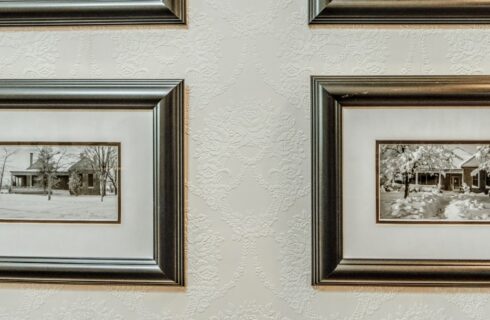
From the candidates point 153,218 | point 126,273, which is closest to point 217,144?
point 153,218

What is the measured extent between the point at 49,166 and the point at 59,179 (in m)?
0.03

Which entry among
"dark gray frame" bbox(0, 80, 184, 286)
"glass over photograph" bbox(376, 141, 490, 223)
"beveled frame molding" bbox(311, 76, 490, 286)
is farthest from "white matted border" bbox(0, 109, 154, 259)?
"glass over photograph" bbox(376, 141, 490, 223)

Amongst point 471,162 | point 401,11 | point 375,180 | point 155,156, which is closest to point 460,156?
point 471,162

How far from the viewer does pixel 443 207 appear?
2.46 feet

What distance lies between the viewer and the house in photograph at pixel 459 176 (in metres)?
0.75

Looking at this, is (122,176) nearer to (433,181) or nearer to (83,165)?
(83,165)

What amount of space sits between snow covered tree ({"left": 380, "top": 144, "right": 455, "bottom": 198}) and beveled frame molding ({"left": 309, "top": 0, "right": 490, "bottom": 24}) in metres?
0.21

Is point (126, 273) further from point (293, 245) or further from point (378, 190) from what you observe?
point (378, 190)

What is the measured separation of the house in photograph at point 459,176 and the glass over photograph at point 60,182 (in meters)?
0.52

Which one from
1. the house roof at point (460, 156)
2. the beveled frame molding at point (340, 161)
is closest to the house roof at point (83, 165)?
the beveled frame molding at point (340, 161)

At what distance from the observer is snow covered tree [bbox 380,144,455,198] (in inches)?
29.4

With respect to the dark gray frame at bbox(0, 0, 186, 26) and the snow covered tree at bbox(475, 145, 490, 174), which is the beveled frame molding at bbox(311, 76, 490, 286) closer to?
the snow covered tree at bbox(475, 145, 490, 174)

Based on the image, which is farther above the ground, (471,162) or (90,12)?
(90,12)

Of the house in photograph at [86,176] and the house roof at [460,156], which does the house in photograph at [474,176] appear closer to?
the house roof at [460,156]
